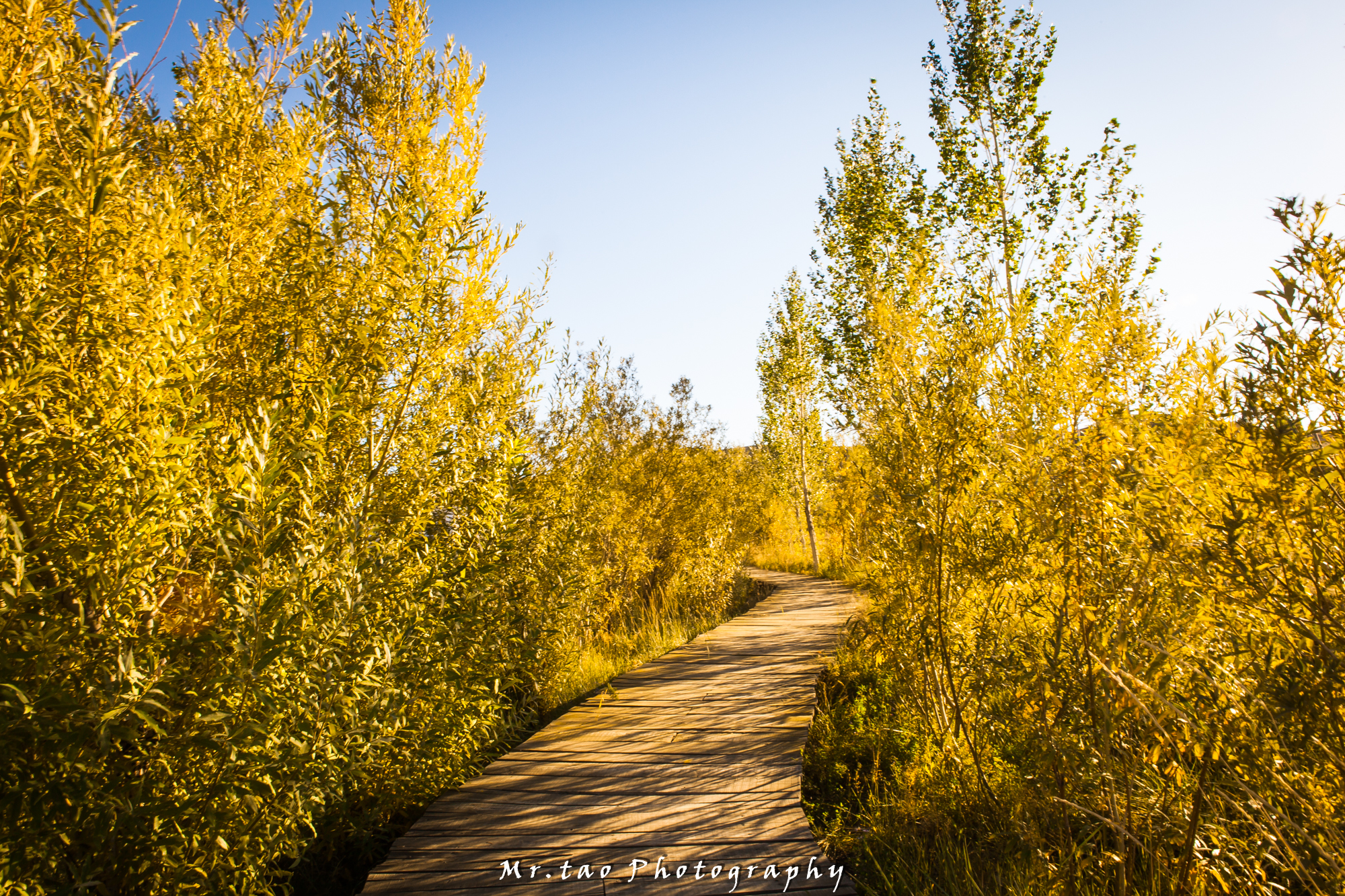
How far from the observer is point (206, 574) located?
177 centimetres

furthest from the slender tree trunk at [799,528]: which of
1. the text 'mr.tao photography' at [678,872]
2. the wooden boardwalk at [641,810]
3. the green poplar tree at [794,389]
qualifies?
the text 'mr.tao photography' at [678,872]

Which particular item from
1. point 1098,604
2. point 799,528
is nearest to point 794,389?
point 799,528

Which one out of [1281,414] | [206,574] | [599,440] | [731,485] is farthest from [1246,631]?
[731,485]

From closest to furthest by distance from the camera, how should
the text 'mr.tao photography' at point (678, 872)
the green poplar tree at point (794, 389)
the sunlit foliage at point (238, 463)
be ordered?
the sunlit foliage at point (238, 463) < the text 'mr.tao photography' at point (678, 872) < the green poplar tree at point (794, 389)

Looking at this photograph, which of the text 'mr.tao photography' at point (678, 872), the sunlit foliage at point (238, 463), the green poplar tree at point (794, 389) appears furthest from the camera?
the green poplar tree at point (794, 389)

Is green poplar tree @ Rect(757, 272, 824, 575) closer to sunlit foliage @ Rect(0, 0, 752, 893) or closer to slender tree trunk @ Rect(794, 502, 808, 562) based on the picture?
slender tree trunk @ Rect(794, 502, 808, 562)

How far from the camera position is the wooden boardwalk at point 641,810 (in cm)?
255

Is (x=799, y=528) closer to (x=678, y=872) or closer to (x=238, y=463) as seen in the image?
(x=678, y=872)

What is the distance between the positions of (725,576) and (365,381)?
27.1 feet

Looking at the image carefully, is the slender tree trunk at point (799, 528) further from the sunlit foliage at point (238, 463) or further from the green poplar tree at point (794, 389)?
the sunlit foliage at point (238, 463)

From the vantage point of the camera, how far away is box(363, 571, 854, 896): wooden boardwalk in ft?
8.37

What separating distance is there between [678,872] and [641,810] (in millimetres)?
546

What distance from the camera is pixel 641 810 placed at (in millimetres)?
3100

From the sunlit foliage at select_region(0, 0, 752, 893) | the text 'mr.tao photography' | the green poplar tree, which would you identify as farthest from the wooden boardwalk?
the green poplar tree
